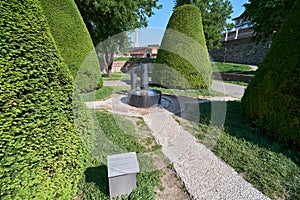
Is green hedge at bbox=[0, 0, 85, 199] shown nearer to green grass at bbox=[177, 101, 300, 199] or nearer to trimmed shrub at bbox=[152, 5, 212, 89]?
green grass at bbox=[177, 101, 300, 199]

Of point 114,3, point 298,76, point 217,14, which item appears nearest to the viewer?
point 298,76

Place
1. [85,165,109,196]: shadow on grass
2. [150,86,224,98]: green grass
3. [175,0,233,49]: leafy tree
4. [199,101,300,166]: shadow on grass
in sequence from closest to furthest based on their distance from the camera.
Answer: [85,165,109,196]: shadow on grass < [199,101,300,166]: shadow on grass < [150,86,224,98]: green grass < [175,0,233,49]: leafy tree

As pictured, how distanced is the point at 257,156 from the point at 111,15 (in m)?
12.8

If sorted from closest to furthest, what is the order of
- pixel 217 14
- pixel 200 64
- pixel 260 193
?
pixel 260 193, pixel 200 64, pixel 217 14

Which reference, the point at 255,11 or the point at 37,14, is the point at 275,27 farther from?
the point at 37,14

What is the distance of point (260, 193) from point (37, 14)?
317cm

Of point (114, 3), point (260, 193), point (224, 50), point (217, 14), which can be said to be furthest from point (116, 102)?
point (224, 50)

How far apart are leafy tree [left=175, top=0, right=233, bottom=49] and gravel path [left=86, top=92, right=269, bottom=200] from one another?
20.7m

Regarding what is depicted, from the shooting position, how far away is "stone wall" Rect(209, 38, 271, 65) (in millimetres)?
19906

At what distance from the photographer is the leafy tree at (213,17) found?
21.3m

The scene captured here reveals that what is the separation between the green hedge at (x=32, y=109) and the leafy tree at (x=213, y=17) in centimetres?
2291

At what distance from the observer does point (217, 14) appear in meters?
22.2

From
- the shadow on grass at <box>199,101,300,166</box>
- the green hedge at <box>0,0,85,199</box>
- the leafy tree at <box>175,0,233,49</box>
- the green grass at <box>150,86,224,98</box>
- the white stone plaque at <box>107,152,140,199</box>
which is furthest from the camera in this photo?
the leafy tree at <box>175,0,233,49</box>

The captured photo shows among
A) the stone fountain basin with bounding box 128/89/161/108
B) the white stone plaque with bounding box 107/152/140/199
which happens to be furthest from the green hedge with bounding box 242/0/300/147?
the white stone plaque with bounding box 107/152/140/199
